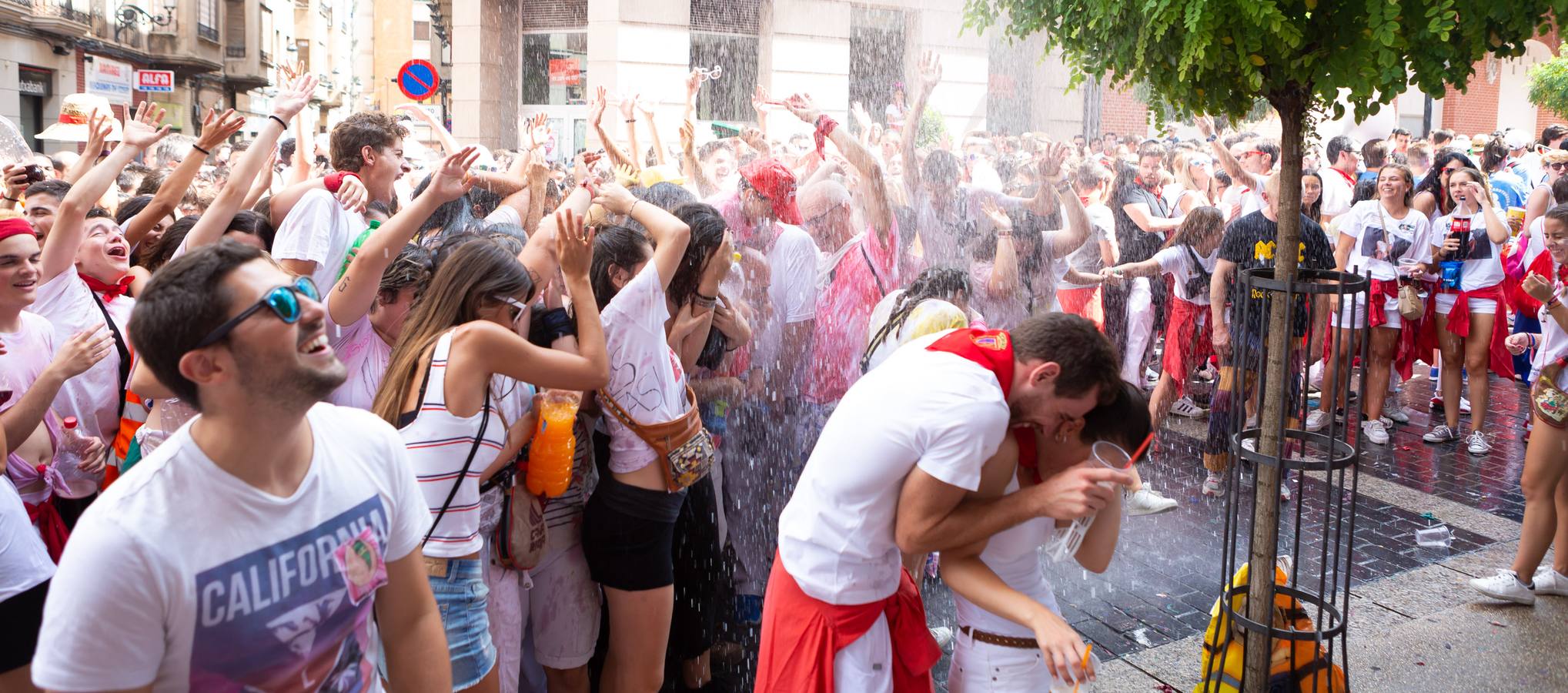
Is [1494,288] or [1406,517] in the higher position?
[1494,288]

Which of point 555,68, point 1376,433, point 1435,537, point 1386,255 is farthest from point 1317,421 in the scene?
point 555,68

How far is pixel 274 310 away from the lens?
1.85 meters

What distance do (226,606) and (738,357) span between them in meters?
3.16

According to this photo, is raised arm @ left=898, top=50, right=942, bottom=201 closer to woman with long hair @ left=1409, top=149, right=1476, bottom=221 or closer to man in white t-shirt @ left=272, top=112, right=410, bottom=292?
man in white t-shirt @ left=272, top=112, right=410, bottom=292

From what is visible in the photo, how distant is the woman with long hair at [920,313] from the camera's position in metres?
4.12

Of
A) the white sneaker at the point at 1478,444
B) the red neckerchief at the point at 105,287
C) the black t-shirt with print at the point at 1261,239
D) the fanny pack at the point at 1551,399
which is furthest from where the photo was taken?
the white sneaker at the point at 1478,444

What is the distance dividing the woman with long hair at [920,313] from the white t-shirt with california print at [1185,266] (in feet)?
11.6

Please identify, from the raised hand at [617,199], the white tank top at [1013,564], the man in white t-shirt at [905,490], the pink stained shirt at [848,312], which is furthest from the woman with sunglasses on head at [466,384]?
the pink stained shirt at [848,312]

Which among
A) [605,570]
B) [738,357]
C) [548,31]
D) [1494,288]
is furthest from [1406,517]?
[548,31]

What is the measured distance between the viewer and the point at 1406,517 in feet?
20.9

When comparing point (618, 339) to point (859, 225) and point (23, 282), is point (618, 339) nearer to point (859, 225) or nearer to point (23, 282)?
point (23, 282)

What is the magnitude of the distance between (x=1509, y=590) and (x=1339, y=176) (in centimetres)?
684

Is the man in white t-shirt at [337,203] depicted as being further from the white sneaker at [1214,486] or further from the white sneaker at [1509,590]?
the white sneaker at [1509,590]

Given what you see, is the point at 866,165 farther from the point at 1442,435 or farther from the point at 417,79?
the point at 417,79
